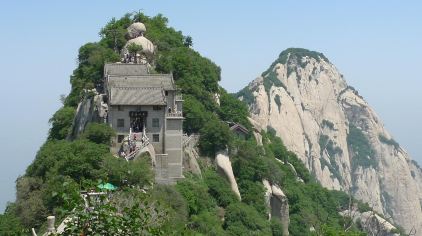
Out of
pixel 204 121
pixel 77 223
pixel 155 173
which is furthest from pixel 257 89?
pixel 77 223

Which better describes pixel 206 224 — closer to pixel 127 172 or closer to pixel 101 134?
pixel 127 172

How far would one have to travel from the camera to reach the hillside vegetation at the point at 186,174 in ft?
187

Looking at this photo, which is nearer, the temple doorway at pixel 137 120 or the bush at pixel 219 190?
the temple doorway at pixel 137 120

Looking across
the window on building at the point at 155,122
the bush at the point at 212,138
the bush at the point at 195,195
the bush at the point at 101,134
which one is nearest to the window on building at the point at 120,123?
the bush at the point at 101,134

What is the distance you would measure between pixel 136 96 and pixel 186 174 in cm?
771

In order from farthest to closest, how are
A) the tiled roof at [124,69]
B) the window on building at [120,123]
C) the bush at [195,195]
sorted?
the tiled roof at [124,69], the window on building at [120,123], the bush at [195,195]

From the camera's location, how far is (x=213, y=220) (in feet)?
214

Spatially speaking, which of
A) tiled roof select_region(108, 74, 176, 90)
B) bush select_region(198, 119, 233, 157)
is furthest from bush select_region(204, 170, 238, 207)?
tiled roof select_region(108, 74, 176, 90)

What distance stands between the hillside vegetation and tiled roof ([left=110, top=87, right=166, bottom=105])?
8.29 feet

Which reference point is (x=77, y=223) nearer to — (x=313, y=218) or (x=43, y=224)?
(x=43, y=224)

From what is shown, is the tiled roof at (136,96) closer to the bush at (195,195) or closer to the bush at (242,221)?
the bush at (195,195)

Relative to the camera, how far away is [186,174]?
66.7m

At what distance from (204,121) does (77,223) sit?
52.8m

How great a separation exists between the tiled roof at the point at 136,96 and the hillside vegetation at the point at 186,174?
2.53 metres
